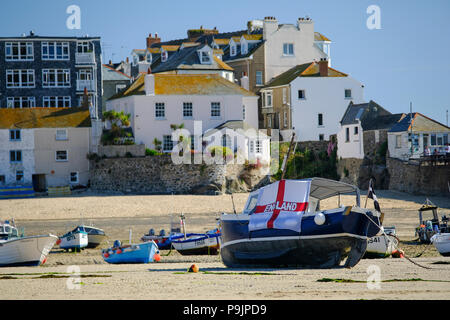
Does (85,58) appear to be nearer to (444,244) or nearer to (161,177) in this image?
(161,177)

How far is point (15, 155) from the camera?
57.8m

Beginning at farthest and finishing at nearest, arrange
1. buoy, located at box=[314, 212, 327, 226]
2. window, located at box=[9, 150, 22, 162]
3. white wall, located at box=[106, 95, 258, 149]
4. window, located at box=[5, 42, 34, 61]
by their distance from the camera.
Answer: window, located at box=[5, 42, 34, 61] < white wall, located at box=[106, 95, 258, 149] < window, located at box=[9, 150, 22, 162] < buoy, located at box=[314, 212, 327, 226]

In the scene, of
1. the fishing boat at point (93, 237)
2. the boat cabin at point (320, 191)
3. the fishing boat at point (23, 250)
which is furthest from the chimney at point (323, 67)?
the boat cabin at point (320, 191)

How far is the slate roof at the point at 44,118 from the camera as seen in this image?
2303 inches

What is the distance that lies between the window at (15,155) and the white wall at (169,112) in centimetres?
858

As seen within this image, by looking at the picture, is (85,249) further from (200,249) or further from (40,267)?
(40,267)

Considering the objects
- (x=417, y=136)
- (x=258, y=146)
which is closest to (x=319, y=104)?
(x=258, y=146)

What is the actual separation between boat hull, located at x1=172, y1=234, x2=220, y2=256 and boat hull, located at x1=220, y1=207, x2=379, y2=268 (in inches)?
326

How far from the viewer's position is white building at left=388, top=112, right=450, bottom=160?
5231cm

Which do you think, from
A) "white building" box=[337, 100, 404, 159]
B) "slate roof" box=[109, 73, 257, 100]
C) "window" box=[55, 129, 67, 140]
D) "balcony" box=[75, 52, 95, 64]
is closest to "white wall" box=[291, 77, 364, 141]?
"slate roof" box=[109, 73, 257, 100]

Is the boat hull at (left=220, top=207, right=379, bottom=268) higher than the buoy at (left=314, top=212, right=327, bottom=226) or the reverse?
the reverse

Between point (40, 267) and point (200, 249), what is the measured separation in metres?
7.15

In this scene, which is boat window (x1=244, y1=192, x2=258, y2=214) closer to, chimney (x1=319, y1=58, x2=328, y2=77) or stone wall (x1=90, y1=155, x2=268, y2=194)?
stone wall (x1=90, y1=155, x2=268, y2=194)
